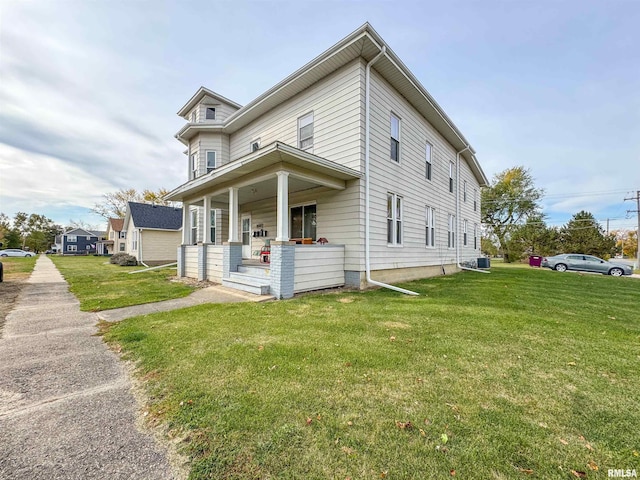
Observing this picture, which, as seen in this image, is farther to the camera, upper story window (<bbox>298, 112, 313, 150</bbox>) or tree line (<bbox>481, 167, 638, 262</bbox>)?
tree line (<bbox>481, 167, 638, 262</bbox>)

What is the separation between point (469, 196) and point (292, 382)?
17.6 metres

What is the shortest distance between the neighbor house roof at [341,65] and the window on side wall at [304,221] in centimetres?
414

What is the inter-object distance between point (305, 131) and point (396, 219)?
4.52 metres

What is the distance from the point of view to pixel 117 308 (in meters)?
5.69

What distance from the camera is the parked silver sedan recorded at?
17.1 meters

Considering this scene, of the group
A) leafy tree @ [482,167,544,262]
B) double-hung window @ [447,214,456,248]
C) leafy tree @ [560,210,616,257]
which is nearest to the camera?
double-hung window @ [447,214,456,248]

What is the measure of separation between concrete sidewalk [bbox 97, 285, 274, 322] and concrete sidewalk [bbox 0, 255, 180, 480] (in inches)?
45.0

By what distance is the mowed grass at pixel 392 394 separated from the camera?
1640mm

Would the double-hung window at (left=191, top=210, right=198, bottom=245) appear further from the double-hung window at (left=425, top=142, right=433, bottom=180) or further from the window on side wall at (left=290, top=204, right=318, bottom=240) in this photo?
the double-hung window at (left=425, top=142, right=433, bottom=180)

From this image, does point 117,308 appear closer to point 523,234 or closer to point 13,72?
point 13,72

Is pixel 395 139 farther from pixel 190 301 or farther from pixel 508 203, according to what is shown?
pixel 508 203

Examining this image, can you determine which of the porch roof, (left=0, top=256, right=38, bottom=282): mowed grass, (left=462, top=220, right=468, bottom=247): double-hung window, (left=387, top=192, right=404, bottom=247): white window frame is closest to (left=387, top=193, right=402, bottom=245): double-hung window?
(left=387, top=192, right=404, bottom=247): white window frame

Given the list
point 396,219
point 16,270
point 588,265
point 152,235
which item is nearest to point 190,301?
point 396,219

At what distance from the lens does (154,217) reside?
22266mm
